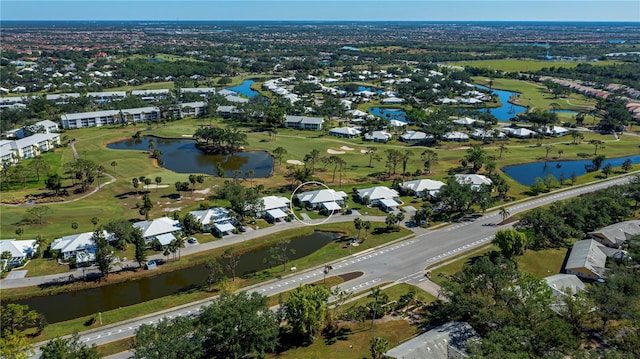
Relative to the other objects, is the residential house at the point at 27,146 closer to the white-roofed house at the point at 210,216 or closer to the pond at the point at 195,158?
the pond at the point at 195,158

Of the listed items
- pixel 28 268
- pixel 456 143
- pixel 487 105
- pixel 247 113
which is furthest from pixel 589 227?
pixel 487 105

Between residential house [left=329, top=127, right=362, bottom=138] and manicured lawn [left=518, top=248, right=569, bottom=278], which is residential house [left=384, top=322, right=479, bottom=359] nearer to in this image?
manicured lawn [left=518, top=248, right=569, bottom=278]

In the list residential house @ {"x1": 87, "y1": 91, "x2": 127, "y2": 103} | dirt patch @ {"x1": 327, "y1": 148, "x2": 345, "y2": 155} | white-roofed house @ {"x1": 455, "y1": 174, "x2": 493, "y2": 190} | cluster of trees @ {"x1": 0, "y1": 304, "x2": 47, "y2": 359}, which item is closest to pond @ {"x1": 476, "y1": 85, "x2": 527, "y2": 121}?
dirt patch @ {"x1": 327, "y1": 148, "x2": 345, "y2": 155}

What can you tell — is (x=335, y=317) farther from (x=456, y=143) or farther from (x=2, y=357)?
(x=456, y=143)

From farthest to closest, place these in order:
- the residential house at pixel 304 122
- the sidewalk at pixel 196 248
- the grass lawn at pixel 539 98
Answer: the grass lawn at pixel 539 98 → the residential house at pixel 304 122 → the sidewalk at pixel 196 248

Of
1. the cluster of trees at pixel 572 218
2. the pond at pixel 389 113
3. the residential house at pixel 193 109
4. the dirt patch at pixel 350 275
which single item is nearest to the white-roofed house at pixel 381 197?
the cluster of trees at pixel 572 218

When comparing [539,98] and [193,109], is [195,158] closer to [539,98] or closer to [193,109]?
[193,109]
